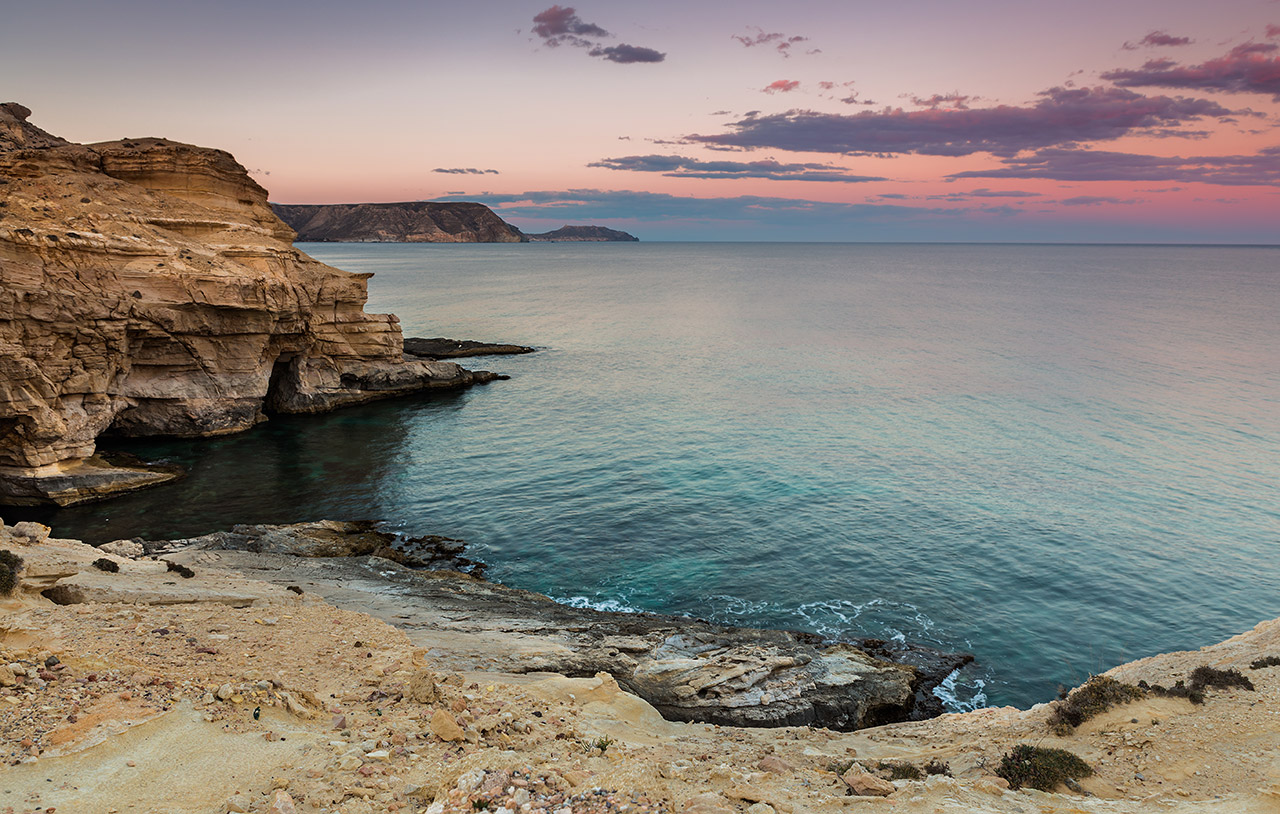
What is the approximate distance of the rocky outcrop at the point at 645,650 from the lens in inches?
759

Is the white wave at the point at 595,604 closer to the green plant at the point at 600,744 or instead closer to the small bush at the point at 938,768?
the green plant at the point at 600,744

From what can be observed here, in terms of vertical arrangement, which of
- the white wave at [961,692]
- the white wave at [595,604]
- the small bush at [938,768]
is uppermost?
the small bush at [938,768]

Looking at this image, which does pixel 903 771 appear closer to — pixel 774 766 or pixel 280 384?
pixel 774 766

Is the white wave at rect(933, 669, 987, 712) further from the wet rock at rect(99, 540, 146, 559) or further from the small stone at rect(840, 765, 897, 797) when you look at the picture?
the wet rock at rect(99, 540, 146, 559)

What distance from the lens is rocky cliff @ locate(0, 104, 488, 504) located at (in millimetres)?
36500

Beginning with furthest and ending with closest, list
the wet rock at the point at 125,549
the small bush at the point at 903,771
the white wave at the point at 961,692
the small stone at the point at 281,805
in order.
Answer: the wet rock at the point at 125,549
the white wave at the point at 961,692
the small bush at the point at 903,771
the small stone at the point at 281,805

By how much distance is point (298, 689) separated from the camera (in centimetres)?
1355

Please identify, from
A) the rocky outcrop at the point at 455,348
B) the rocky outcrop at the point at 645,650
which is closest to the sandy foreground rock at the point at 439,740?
the rocky outcrop at the point at 645,650

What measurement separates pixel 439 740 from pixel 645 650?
33.7 feet

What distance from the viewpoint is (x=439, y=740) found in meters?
12.2

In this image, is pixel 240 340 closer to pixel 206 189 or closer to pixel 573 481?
pixel 206 189

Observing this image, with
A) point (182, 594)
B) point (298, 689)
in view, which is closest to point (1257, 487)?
point (298, 689)

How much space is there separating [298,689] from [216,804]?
3.45m

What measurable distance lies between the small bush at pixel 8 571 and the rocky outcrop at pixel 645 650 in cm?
811
